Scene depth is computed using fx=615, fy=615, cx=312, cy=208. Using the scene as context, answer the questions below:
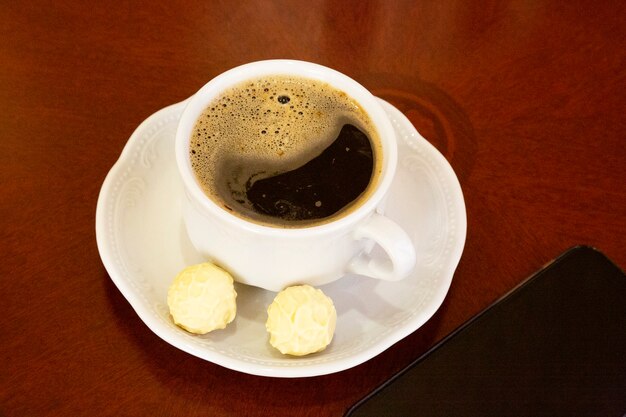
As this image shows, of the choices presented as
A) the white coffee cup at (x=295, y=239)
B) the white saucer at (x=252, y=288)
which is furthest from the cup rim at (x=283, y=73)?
the white saucer at (x=252, y=288)

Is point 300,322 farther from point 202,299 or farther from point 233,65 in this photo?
point 233,65

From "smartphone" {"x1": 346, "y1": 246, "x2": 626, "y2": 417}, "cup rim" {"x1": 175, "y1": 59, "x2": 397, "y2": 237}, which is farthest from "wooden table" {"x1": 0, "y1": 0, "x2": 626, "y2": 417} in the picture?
"cup rim" {"x1": 175, "y1": 59, "x2": 397, "y2": 237}

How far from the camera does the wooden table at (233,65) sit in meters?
0.71

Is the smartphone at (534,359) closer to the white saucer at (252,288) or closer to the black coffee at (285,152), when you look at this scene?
the white saucer at (252,288)

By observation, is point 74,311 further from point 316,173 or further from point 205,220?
point 316,173

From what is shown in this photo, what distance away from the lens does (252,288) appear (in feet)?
2.58

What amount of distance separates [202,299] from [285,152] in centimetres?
22

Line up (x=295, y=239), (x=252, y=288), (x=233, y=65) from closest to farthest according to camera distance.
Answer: (x=295, y=239), (x=252, y=288), (x=233, y=65)

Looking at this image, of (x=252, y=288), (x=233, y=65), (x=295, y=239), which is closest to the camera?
(x=295, y=239)

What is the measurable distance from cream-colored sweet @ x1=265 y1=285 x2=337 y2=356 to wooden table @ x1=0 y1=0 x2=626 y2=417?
0.06 m

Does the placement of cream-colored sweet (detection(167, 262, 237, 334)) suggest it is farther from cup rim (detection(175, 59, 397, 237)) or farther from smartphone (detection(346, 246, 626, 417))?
smartphone (detection(346, 246, 626, 417))

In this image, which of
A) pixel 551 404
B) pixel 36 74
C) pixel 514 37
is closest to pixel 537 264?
pixel 551 404

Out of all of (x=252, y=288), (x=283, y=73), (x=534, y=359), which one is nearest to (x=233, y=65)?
(x=283, y=73)

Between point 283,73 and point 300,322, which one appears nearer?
point 300,322
